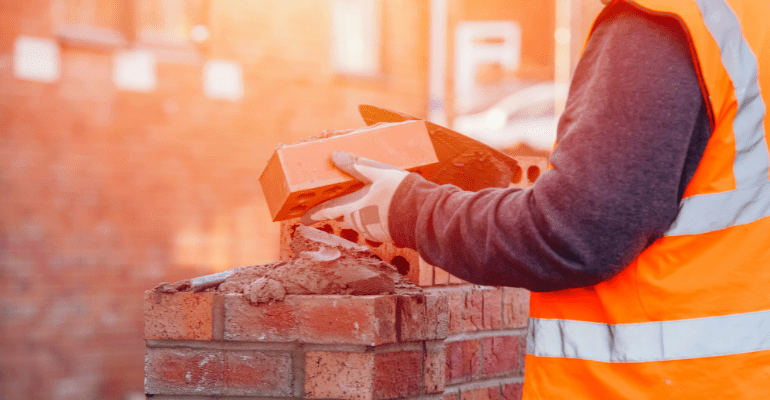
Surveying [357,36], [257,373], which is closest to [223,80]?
→ [357,36]

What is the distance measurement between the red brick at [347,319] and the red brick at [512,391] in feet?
2.30

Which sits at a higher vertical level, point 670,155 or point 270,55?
point 270,55

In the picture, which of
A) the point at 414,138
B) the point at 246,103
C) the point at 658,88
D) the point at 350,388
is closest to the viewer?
the point at 658,88

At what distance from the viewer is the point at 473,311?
1.94m

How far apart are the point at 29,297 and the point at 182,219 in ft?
4.04

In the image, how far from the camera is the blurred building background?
14.6 feet

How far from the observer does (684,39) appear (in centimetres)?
93

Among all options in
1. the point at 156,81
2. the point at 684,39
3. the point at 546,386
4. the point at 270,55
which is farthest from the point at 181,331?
the point at 270,55

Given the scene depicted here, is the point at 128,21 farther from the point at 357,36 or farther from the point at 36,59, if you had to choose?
the point at 357,36

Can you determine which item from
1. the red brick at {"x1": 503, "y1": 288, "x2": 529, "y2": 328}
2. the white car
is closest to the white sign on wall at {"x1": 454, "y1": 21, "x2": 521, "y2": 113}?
the white car

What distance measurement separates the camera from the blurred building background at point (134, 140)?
445 cm

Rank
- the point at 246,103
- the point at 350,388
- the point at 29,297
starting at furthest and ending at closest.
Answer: the point at 246,103, the point at 29,297, the point at 350,388

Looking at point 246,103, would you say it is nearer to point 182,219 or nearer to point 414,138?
point 182,219

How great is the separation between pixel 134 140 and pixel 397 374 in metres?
4.06
